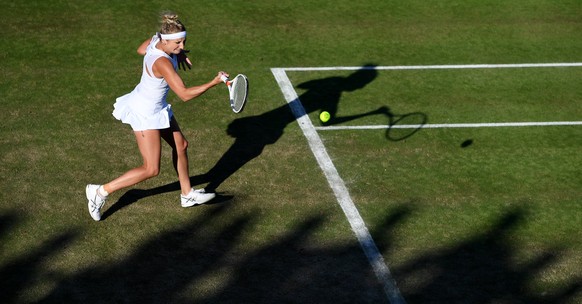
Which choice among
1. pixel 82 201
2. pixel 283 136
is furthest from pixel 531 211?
pixel 82 201

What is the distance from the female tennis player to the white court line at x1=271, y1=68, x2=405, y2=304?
2.06 metres

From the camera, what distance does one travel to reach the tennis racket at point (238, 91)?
10.0 metres

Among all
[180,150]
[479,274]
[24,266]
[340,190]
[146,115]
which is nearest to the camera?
[24,266]

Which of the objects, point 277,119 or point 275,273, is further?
point 277,119

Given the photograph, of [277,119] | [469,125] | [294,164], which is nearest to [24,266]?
[294,164]

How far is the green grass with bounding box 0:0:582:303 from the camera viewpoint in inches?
369

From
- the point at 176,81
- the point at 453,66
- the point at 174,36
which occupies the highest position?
the point at 174,36

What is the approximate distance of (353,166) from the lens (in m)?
11.7

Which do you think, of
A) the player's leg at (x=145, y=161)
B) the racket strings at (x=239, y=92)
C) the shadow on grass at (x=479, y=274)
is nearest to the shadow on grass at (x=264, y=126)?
the player's leg at (x=145, y=161)

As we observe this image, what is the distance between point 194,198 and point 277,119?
2.74 m

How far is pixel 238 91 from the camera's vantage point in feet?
33.5

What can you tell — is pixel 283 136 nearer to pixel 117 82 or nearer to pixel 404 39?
pixel 117 82

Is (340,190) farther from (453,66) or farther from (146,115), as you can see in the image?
(453,66)

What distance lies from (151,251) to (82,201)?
139 cm
